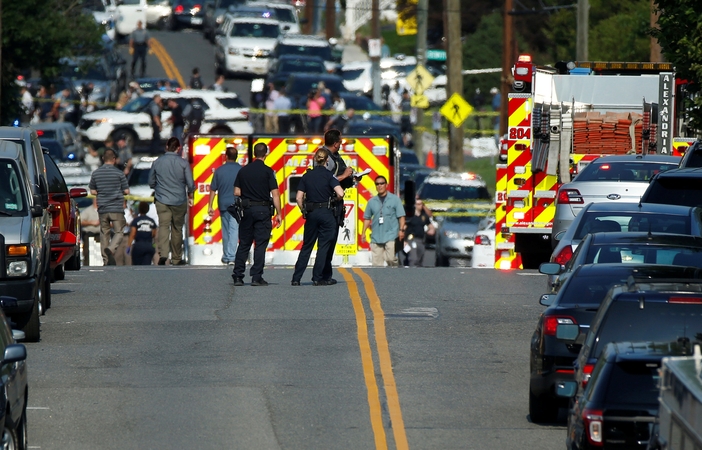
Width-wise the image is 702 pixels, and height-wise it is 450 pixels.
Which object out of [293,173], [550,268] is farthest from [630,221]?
[293,173]

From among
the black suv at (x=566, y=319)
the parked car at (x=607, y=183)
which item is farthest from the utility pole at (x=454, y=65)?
the black suv at (x=566, y=319)

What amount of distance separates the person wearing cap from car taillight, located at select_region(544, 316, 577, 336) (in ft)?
40.8

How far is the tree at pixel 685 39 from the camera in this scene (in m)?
17.2

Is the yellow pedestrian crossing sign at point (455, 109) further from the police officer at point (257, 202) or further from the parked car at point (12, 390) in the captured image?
the parked car at point (12, 390)

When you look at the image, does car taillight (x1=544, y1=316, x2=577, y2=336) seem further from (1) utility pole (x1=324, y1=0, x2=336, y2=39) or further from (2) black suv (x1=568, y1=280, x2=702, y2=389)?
(1) utility pole (x1=324, y1=0, x2=336, y2=39)

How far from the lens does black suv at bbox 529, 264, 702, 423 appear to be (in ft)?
36.1

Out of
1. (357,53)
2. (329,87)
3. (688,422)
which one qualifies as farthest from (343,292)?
(357,53)

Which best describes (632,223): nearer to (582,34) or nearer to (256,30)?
(582,34)

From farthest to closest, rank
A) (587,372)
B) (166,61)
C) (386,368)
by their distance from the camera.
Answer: (166,61) < (386,368) < (587,372)

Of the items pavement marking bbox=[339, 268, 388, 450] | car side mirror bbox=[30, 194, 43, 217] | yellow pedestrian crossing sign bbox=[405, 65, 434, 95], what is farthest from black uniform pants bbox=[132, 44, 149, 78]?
car side mirror bbox=[30, 194, 43, 217]

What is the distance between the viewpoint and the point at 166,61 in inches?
2440

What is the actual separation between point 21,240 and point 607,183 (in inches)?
343

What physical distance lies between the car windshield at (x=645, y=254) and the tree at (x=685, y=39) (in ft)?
16.6

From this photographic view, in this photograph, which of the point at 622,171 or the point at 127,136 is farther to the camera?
the point at 127,136
